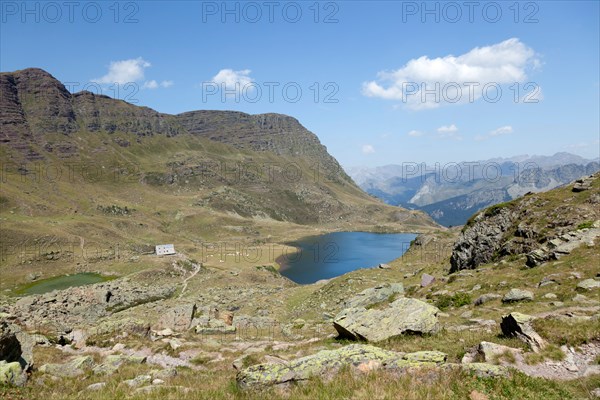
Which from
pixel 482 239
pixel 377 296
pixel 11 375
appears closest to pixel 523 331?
pixel 11 375

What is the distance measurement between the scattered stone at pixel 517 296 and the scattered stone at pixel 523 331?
25.1 feet

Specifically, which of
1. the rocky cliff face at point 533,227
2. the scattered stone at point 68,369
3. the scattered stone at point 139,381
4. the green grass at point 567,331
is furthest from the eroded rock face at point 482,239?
the scattered stone at point 68,369

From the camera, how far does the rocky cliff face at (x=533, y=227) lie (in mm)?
31047

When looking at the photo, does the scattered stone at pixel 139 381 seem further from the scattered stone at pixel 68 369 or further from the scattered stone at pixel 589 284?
the scattered stone at pixel 589 284

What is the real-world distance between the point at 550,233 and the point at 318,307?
26960 mm

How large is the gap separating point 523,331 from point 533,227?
84.9 ft

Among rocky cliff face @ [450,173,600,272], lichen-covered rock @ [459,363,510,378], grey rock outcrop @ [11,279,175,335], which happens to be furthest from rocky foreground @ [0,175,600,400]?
grey rock outcrop @ [11,279,175,335]

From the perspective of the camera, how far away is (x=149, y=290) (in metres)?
81.8

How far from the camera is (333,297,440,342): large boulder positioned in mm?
18516

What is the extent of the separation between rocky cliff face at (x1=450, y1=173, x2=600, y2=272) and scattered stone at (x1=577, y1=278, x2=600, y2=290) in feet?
22.3

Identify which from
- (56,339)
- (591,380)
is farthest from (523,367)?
(56,339)

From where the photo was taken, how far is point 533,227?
36.1m

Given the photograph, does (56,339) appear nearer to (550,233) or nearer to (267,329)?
(267,329)

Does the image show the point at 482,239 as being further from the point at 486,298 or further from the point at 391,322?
the point at 391,322
